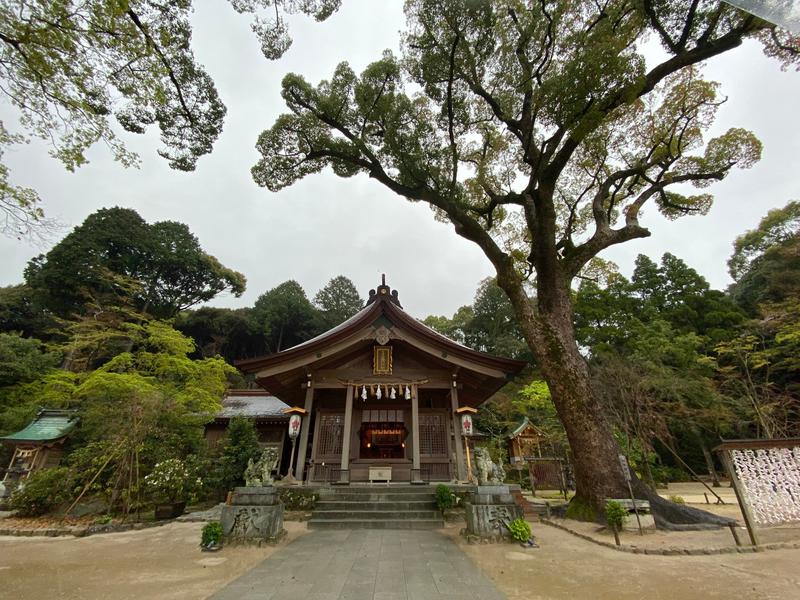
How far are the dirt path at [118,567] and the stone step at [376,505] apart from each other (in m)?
1.30

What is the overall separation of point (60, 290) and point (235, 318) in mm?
12061

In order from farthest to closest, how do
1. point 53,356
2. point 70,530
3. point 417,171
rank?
1. point 53,356
2. point 417,171
3. point 70,530

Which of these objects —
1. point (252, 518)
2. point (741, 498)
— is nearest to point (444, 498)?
point (252, 518)

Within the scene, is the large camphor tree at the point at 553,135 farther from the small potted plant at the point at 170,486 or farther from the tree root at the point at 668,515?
the small potted plant at the point at 170,486

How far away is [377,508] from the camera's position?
7742mm

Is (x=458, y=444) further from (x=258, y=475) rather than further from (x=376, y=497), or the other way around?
(x=258, y=475)

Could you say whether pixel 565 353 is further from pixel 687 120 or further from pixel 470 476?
pixel 687 120

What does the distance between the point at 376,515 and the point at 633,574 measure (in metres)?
5.03

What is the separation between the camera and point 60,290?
2316 centimetres

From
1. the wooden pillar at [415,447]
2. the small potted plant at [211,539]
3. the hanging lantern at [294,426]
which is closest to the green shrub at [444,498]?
the wooden pillar at [415,447]

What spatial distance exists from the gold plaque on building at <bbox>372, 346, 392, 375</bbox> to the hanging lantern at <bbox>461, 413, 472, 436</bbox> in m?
2.60

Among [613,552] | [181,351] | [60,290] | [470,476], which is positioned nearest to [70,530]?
[181,351]

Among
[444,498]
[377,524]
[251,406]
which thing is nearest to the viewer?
[377,524]

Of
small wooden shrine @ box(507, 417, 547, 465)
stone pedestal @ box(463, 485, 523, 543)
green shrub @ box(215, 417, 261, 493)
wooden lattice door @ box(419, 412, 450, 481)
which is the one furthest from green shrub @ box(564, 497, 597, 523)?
small wooden shrine @ box(507, 417, 547, 465)
